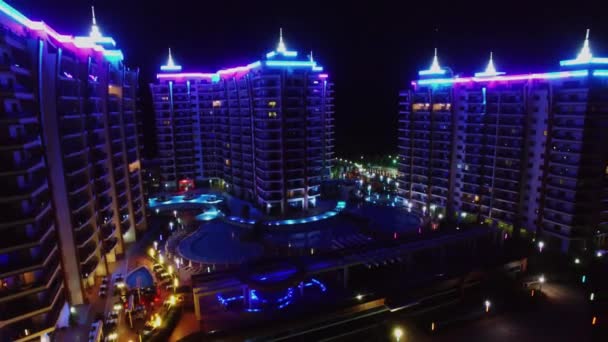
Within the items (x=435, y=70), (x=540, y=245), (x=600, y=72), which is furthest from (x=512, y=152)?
(x=435, y=70)

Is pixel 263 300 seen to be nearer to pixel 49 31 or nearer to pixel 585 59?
pixel 49 31

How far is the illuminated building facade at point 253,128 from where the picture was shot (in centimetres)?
6556

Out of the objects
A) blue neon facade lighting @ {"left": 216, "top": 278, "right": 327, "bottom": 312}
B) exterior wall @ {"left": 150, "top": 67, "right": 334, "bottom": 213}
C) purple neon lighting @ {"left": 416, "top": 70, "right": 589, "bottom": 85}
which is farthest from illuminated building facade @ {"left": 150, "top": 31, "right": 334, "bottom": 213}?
blue neon facade lighting @ {"left": 216, "top": 278, "right": 327, "bottom": 312}

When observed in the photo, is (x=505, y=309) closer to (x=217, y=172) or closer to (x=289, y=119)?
(x=289, y=119)

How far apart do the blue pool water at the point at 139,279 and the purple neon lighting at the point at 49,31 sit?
28.5 meters

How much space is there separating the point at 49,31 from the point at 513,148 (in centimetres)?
6377

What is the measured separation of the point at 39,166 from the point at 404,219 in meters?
53.8

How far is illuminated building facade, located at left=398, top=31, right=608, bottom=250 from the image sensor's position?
5078 centimetres

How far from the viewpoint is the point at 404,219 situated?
66500mm

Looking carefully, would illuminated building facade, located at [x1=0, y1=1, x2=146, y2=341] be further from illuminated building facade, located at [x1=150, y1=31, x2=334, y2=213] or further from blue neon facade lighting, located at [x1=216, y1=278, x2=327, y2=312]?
illuminated building facade, located at [x1=150, y1=31, x2=334, y2=213]

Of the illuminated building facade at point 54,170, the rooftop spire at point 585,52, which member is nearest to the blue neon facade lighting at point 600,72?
the rooftop spire at point 585,52

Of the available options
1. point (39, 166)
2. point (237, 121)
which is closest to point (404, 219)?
point (237, 121)

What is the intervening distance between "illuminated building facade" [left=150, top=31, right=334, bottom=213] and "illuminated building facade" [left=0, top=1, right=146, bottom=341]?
74.7 ft

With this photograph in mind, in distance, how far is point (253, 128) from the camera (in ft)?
229
